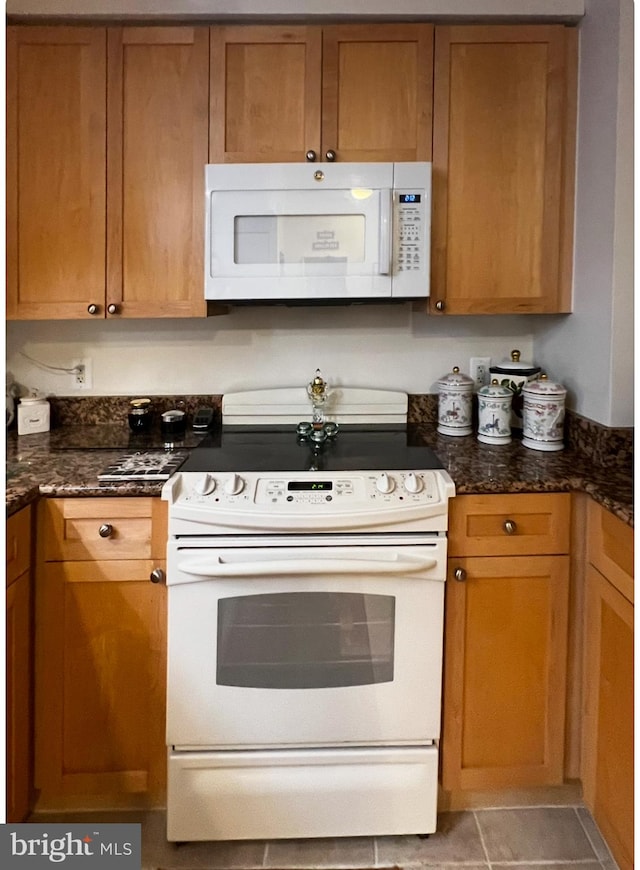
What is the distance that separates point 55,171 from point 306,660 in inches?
60.6

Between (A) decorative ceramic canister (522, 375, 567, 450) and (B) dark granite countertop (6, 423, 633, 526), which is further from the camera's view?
(A) decorative ceramic canister (522, 375, 567, 450)

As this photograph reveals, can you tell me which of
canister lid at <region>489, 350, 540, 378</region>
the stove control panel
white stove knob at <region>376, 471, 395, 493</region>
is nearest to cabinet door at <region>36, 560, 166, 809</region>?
the stove control panel

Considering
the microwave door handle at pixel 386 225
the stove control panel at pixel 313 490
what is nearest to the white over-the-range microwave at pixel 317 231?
the microwave door handle at pixel 386 225

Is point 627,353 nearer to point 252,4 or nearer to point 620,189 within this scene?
point 620,189

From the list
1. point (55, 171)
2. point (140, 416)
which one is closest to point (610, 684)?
point (140, 416)

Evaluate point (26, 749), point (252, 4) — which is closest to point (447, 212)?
point (252, 4)

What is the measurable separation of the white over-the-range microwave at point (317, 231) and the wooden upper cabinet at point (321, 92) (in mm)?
105

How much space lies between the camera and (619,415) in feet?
6.16

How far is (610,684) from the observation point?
163 centimetres

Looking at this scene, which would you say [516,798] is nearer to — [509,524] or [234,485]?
[509,524]

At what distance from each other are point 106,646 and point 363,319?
4.27 ft

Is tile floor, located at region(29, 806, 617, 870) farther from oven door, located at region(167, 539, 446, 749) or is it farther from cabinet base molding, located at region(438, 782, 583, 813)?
oven door, located at region(167, 539, 446, 749)

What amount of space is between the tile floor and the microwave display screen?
1.52 meters

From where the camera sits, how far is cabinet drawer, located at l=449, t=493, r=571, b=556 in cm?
175
